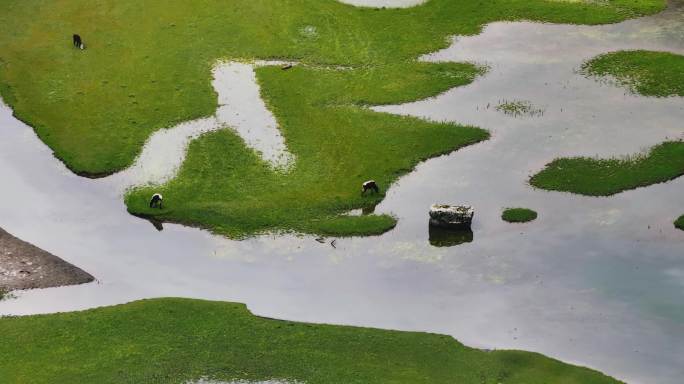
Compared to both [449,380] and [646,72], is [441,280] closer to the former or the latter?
[449,380]

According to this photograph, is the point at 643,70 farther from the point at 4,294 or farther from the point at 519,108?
the point at 4,294

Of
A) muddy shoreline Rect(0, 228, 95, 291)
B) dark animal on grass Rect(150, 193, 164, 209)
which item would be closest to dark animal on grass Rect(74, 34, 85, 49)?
dark animal on grass Rect(150, 193, 164, 209)

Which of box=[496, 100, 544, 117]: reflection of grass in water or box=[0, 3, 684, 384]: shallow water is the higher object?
box=[496, 100, 544, 117]: reflection of grass in water

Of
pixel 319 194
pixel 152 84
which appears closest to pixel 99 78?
pixel 152 84

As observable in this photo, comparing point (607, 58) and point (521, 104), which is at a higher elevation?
point (607, 58)

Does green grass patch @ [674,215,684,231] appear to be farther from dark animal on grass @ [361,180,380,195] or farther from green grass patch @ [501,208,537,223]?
dark animal on grass @ [361,180,380,195]

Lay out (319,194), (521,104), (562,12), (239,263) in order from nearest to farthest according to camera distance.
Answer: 1. (239,263)
2. (319,194)
3. (521,104)
4. (562,12)

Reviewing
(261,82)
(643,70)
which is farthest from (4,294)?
(643,70)

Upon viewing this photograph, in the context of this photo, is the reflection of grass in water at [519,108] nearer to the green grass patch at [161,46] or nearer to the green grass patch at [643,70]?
the green grass patch at [643,70]
